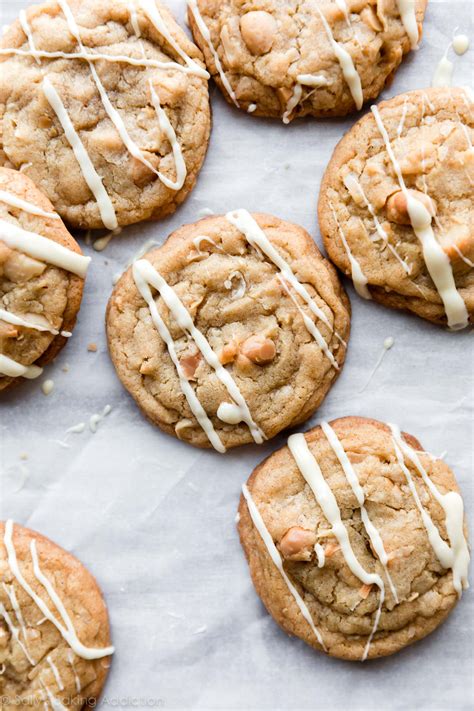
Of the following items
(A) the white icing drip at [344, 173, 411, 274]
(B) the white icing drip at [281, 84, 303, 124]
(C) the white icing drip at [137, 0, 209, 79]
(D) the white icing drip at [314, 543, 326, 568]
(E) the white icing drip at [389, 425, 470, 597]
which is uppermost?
(C) the white icing drip at [137, 0, 209, 79]

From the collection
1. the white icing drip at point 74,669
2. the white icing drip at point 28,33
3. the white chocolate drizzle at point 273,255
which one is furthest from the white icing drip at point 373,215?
the white icing drip at point 74,669

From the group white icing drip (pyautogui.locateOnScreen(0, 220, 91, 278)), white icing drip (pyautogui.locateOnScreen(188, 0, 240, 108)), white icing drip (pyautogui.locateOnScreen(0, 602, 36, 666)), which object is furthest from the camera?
white icing drip (pyautogui.locateOnScreen(188, 0, 240, 108))

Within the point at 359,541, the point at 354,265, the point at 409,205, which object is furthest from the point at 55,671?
the point at 409,205

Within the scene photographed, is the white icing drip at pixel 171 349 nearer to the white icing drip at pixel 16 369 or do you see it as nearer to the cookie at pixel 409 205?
the white icing drip at pixel 16 369

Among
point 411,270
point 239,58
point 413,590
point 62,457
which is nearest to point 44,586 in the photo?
point 62,457

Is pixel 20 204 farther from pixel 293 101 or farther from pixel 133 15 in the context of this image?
pixel 293 101

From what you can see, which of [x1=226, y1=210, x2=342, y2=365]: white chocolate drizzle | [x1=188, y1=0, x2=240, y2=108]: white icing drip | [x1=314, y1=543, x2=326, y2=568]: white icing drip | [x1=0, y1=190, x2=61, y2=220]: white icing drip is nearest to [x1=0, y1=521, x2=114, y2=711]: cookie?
[x1=314, y1=543, x2=326, y2=568]: white icing drip

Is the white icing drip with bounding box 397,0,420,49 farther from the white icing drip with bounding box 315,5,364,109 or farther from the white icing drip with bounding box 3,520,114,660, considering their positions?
the white icing drip with bounding box 3,520,114,660
